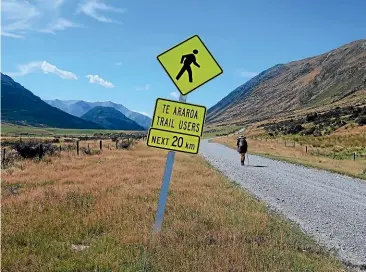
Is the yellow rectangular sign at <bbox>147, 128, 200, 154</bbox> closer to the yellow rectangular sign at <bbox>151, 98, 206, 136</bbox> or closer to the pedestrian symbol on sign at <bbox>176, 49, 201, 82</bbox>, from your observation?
the yellow rectangular sign at <bbox>151, 98, 206, 136</bbox>

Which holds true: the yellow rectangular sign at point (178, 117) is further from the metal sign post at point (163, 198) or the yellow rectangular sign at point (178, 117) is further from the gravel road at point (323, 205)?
the gravel road at point (323, 205)

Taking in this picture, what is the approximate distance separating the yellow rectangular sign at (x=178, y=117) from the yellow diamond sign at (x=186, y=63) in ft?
1.04

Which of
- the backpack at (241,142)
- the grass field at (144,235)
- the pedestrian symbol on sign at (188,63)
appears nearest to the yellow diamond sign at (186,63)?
the pedestrian symbol on sign at (188,63)

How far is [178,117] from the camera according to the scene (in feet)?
21.7

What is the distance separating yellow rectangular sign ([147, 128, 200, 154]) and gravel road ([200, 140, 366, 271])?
319 centimetres

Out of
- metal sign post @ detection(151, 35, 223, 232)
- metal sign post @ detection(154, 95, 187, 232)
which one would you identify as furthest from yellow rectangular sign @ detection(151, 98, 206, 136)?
metal sign post @ detection(154, 95, 187, 232)

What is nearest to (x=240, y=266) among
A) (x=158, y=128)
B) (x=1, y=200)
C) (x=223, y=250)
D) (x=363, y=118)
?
(x=223, y=250)

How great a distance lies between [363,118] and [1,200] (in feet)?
215

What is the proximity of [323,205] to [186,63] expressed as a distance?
24.0 ft

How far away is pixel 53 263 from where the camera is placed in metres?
5.68

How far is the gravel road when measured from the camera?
7834 millimetres

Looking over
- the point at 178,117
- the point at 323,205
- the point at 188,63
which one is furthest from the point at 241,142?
the point at 178,117

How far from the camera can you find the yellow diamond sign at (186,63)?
677cm

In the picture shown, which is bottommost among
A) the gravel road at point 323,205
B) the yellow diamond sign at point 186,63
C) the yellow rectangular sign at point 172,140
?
the gravel road at point 323,205
